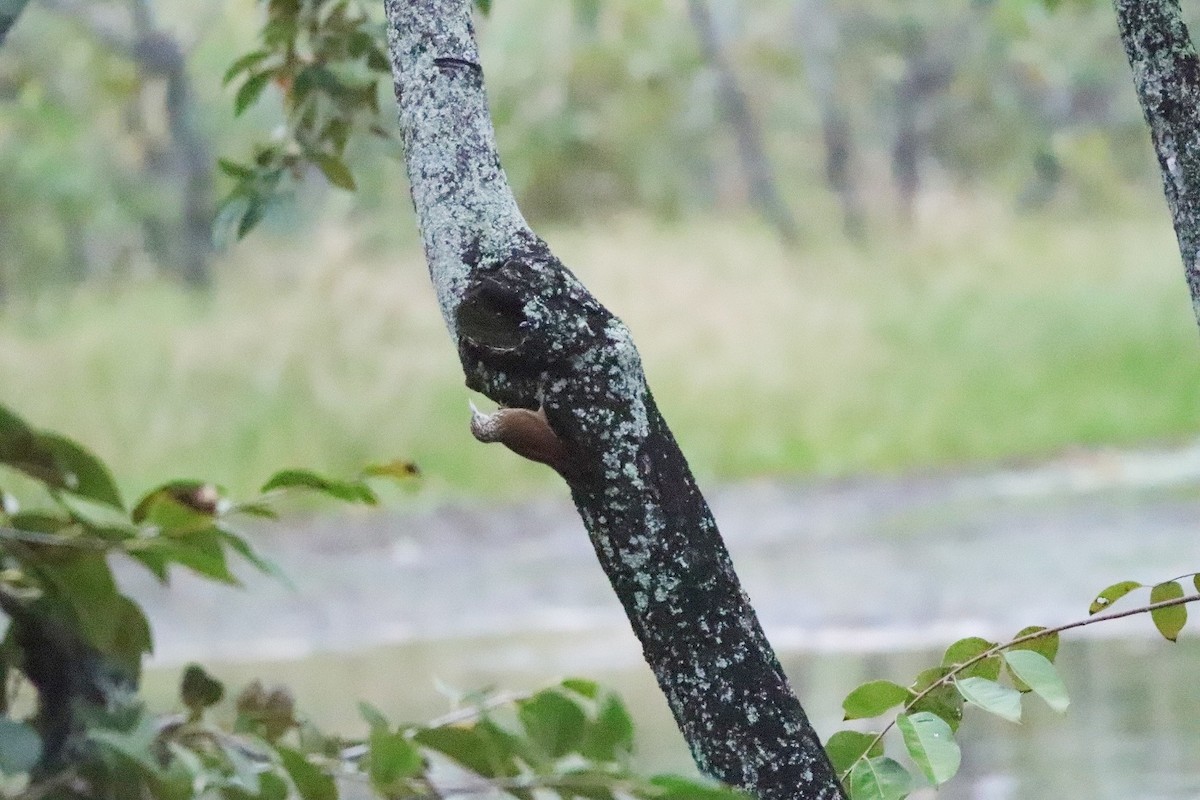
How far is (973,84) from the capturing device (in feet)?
26.5

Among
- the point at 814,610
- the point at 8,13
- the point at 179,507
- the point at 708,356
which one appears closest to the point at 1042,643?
the point at 179,507

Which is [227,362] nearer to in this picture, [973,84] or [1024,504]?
[1024,504]

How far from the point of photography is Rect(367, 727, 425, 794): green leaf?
0.48m

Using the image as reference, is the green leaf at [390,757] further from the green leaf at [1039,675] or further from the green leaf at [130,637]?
the green leaf at [1039,675]

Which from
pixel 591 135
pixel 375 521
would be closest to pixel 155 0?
pixel 591 135

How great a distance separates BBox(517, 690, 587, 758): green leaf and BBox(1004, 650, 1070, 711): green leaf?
0.89 ft

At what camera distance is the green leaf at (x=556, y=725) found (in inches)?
19.5

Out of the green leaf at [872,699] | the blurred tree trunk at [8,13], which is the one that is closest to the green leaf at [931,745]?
the green leaf at [872,699]

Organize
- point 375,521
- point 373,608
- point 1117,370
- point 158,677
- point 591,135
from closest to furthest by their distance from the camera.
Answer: point 158,677 < point 373,608 < point 375,521 < point 1117,370 < point 591,135

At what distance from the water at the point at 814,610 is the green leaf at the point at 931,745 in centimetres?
147

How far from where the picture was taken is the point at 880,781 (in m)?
0.74

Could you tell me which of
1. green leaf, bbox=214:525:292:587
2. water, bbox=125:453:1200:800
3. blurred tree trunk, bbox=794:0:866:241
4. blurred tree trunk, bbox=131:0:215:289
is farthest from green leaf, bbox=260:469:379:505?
blurred tree trunk, bbox=794:0:866:241

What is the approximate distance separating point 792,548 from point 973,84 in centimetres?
450

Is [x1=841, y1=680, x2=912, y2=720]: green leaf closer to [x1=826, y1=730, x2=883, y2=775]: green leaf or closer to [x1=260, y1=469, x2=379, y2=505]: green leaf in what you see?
[x1=826, y1=730, x2=883, y2=775]: green leaf
